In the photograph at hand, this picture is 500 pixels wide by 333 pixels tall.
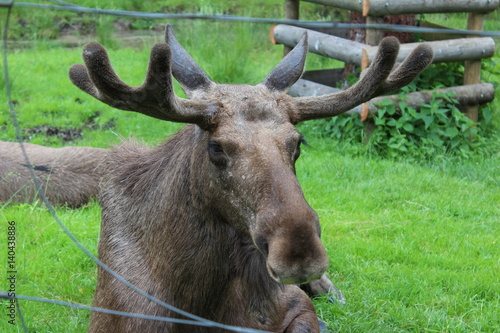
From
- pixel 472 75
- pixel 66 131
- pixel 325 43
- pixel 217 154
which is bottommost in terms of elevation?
pixel 66 131

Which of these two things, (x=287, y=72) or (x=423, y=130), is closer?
(x=287, y=72)

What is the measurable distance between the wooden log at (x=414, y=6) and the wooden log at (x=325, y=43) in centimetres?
44

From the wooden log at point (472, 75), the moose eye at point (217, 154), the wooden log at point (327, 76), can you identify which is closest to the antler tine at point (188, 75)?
the moose eye at point (217, 154)

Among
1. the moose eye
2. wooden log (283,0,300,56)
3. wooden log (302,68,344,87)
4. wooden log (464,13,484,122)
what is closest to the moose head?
the moose eye

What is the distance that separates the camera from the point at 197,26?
13.0m

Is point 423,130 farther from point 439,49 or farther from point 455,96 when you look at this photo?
point 439,49

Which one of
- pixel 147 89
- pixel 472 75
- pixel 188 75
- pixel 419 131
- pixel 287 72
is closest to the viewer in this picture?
pixel 147 89

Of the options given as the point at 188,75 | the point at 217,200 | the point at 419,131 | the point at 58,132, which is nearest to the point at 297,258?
the point at 217,200

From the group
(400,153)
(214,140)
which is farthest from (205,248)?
(400,153)

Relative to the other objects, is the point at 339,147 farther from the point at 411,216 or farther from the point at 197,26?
the point at 197,26

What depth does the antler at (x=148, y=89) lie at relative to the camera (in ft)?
10.7

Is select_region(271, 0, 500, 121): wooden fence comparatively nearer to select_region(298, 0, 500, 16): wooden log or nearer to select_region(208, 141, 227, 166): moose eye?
select_region(298, 0, 500, 16): wooden log

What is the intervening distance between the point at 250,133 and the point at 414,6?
5.75 meters

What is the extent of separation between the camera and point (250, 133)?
3.53 metres
